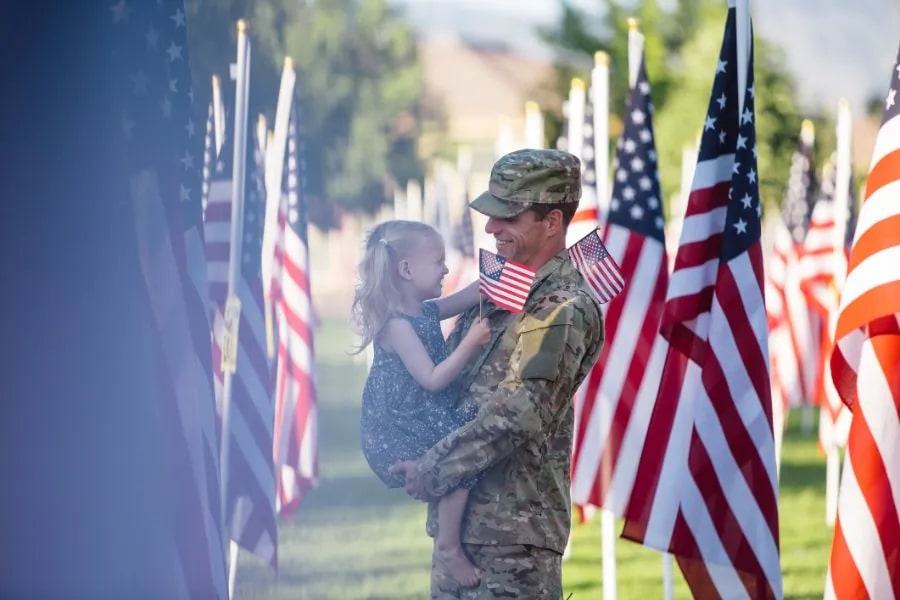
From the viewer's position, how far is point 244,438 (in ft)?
30.2

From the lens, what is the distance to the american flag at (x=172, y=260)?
459 cm

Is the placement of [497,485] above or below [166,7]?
below

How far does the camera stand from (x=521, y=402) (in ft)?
15.3

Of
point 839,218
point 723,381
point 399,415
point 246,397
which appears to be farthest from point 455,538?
point 839,218

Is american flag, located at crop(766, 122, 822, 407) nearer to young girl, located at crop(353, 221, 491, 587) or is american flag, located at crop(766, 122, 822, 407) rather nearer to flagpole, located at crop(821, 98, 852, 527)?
flagpole, located at crop(821, 98, 852, 527)

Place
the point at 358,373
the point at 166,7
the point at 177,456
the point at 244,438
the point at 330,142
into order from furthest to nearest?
the point at 330,142, the point at 358,373, the point at 244,438, the point at 166,7, the point at 177,456

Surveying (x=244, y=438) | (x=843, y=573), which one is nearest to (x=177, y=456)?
(x=843, y=573)

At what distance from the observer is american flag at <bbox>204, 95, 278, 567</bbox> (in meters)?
9.20

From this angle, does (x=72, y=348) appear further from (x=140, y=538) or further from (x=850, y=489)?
(x=850, y=489)

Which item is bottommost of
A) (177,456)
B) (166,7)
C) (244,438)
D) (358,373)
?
(358,373)

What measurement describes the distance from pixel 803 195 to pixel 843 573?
16.5m

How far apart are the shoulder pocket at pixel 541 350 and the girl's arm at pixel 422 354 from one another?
16 centimetres

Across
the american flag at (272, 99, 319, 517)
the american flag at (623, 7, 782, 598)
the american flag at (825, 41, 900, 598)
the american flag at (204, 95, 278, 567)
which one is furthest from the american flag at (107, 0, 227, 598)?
the american flag at (272, 99, 319, 517)

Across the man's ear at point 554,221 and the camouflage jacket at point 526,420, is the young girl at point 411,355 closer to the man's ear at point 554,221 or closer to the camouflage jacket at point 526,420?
the camouflage jacket at point 526,420
